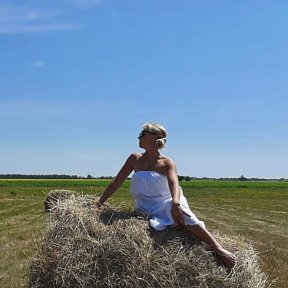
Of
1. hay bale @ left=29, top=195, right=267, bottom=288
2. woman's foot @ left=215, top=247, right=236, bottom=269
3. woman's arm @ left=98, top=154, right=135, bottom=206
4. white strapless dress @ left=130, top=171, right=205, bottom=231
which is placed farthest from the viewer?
woman's arm @ left=98, top=154, right=135, bottom=206

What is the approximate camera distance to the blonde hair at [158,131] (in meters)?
6.15

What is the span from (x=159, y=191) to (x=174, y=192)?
0.28 meters

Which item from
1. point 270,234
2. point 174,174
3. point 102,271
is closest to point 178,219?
point 174,174

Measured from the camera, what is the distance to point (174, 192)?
593 centimetres

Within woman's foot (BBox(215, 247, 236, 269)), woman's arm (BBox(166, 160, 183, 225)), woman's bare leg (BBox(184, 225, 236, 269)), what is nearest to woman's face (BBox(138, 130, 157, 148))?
woman's arm (BBox(166, 160, 183, 225))

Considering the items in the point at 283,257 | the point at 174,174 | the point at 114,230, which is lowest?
the point at 283,257

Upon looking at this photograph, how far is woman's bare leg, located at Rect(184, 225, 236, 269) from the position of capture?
5820mm

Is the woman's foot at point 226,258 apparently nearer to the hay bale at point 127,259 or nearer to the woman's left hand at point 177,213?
the hay bale at point 127,259

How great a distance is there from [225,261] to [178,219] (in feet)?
1.96

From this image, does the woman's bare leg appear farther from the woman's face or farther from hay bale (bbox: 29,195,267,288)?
the woman's face

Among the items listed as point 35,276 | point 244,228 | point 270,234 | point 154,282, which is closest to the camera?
point 154,282

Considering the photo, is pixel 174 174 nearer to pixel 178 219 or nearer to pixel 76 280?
pixel 178 219

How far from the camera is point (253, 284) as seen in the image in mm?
5926

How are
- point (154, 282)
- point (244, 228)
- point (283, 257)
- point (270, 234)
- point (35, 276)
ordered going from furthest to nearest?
point (244, 228) → point (270, 234) → point (283, 257) → point (35, 276) → point (154, 282)
